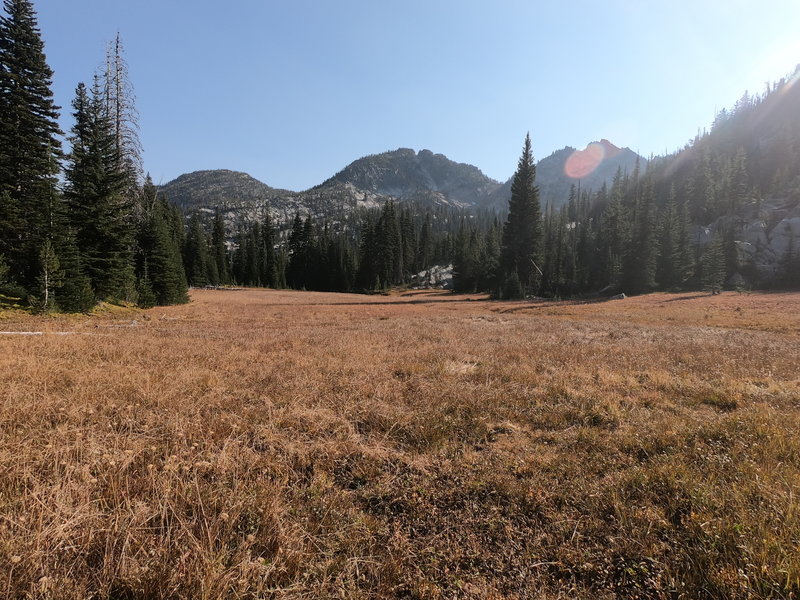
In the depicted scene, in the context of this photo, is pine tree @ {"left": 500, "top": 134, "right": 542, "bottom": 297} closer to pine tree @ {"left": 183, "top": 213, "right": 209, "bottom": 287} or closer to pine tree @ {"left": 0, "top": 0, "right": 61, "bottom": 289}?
pine tree @ {"left": 0, "top": 0, "right": 61, "bottom": 289}

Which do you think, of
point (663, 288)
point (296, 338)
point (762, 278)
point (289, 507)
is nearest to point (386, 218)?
point (663, 288)

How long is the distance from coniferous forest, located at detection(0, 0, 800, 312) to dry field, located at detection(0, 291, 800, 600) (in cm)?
1987

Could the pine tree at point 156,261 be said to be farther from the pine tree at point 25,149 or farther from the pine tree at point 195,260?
the pine tree at point 195,260

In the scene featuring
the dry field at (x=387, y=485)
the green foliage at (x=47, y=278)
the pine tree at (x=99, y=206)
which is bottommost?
the dry field at (x=387, y=485)

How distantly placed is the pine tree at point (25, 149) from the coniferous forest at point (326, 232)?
86 millimetres

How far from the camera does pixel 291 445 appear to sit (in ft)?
16.5

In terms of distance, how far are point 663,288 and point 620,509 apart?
76.9 metres

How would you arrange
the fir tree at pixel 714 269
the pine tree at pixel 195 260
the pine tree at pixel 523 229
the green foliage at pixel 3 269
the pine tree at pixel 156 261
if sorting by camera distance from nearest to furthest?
1. the green foliage at pixel 3 269
2. the pine tree at pixel 156 261
3. the pine tree at pixel 523 229
4. the fir tree at pixel 714 269
5. the pine tree at pixel 195 260

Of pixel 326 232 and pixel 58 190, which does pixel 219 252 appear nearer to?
pixel 326 232

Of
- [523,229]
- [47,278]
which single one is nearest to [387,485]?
[47,278]

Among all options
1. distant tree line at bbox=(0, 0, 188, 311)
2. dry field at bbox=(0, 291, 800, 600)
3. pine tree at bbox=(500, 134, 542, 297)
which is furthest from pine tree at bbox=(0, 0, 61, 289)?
pine tree at bbox=(500, 134, 542, 297)

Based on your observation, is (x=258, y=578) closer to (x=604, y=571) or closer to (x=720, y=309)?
(x=604, y=571)

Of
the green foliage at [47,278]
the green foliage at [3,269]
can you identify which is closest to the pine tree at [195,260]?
the green foliage at [3,269]

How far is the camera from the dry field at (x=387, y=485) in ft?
9.27
